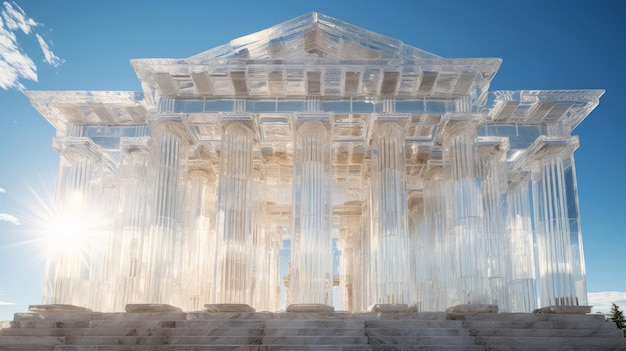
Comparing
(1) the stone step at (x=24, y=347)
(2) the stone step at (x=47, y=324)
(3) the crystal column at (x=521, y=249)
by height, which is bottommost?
(1) the stone step at (x=24, y=347)

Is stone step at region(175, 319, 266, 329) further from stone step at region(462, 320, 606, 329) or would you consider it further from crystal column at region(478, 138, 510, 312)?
crystal column at region(478, 138, 510, 312)

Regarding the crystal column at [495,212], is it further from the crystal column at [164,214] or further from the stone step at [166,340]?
the crystal column at [164,214]

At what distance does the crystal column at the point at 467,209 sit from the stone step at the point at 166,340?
12.3 meters

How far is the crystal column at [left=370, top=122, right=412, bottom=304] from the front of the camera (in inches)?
1308

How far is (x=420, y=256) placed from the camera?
142 ft

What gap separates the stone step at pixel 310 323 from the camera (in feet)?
87.7

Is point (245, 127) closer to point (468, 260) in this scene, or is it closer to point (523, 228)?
point (468, 260)

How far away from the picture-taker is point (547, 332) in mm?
26812

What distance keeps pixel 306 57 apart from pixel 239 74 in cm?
336

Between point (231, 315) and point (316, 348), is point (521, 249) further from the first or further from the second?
point (316, 348)

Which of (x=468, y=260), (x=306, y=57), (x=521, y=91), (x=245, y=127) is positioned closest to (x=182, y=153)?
(x=245, y=127)

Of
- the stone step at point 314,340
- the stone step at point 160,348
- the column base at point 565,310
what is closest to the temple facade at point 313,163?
the column base at point 565,310

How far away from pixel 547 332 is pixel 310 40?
694 inches

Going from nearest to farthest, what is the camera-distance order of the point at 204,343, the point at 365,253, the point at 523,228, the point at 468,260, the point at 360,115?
the point at 204,343
the point at 468,260
the point at 360,115
the point at 523,228
the point at 365,253
